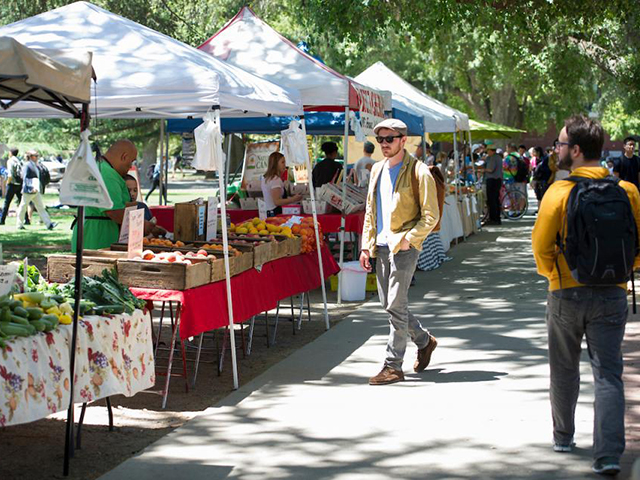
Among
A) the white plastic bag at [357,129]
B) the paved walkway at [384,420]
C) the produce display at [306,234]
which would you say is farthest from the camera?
the white plastic bag at [357,129]

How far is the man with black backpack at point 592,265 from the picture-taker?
502 centimetres

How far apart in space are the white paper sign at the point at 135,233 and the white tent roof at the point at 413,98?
464 inches

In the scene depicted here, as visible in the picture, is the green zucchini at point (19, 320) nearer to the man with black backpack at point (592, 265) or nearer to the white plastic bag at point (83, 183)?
the white plastic bag at point (83, 183)

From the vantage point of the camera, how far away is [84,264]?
7.29 metres

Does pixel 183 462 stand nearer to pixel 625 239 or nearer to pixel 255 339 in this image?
pixel 625 239

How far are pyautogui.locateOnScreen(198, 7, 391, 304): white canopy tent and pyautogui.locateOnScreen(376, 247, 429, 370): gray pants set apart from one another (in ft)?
8.64

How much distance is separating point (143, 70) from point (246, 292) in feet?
6.98

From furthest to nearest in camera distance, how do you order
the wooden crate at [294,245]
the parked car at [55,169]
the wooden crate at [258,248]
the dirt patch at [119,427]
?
the parked car at [55,169] → the wooden crate at [294,245] → the wooden crate at [258,248] → the dirt patch at [119,427]

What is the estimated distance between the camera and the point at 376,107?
13195 mm

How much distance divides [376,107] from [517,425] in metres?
7.50

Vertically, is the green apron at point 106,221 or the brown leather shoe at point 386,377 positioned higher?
the green apron at point 106,221

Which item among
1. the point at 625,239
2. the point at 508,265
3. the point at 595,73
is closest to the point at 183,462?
the point at 625,239

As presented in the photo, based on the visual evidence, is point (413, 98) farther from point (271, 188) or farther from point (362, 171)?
point (271, 188)

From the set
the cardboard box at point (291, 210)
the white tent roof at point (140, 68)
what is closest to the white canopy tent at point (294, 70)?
the cardboard box at point (291, 210)
